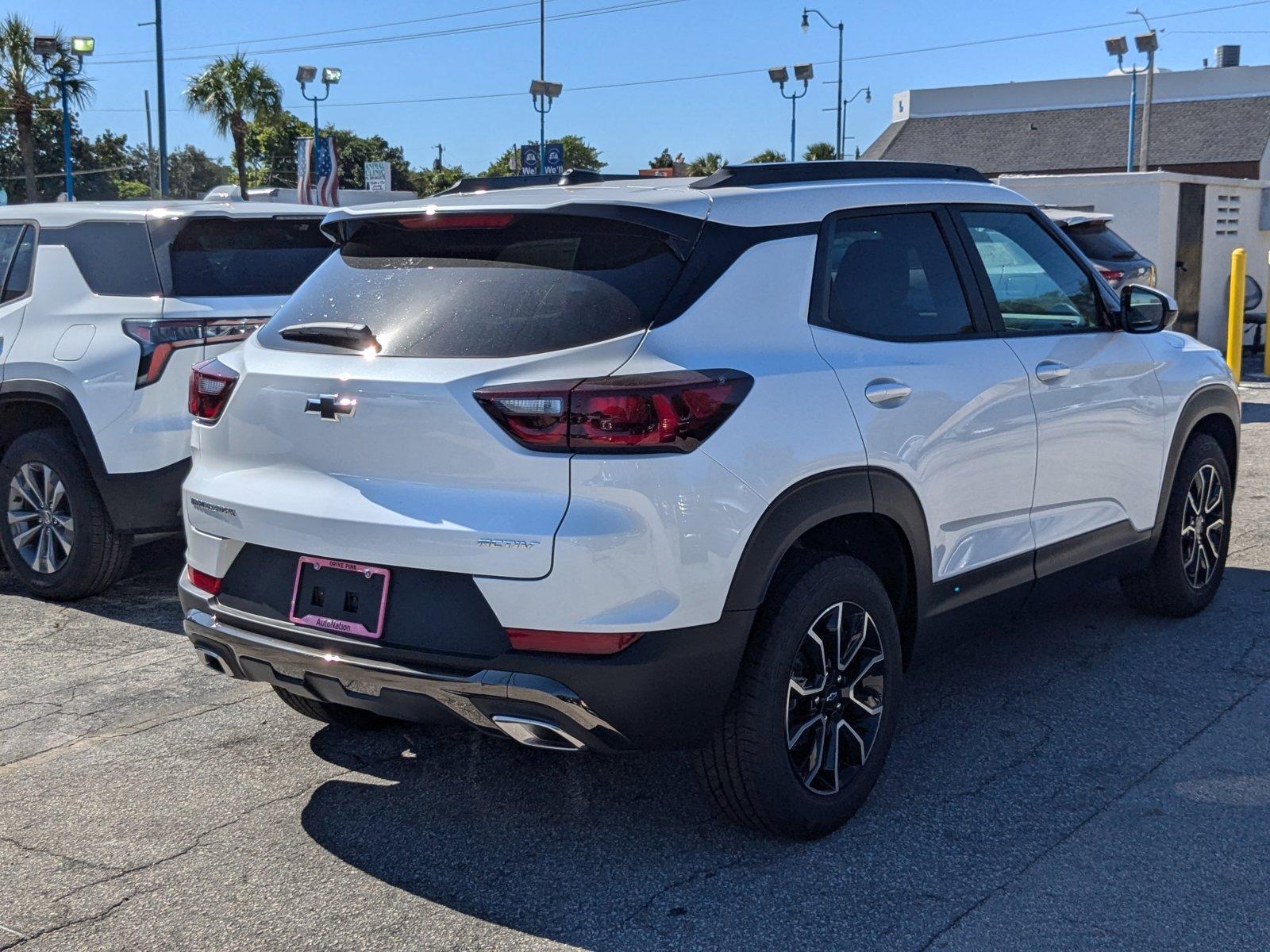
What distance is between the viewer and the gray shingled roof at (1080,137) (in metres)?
61.4

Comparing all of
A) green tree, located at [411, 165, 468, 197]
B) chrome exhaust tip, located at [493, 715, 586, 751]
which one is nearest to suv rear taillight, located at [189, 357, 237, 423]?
chrome exhaust tip, located at [493, 715, 586, 751]

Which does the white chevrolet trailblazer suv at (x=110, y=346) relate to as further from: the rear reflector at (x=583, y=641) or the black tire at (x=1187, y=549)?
the black tire at (x=1187, y=549)

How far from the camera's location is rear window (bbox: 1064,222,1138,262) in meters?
13.2

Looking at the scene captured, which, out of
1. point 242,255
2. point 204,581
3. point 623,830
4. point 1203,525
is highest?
point 242,255

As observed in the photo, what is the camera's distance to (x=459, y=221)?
371 centimetres

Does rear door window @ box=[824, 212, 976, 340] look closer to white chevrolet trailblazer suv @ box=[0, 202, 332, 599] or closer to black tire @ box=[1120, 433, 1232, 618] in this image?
black tire @ box=[1120, 433, 1232, 618]

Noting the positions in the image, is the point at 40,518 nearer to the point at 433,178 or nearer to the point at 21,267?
the point at 21,267

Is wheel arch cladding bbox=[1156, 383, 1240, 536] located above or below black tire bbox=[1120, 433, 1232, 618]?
above

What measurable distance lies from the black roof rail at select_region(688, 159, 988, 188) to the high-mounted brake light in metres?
0.56

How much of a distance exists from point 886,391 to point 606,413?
1010mm

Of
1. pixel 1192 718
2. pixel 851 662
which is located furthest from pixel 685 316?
pixel 1192 718

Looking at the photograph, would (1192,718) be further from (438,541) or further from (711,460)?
(438,541)

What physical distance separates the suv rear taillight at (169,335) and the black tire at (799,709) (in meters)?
3.23

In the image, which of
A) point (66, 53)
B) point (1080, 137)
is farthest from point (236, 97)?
point (1080, 137)
